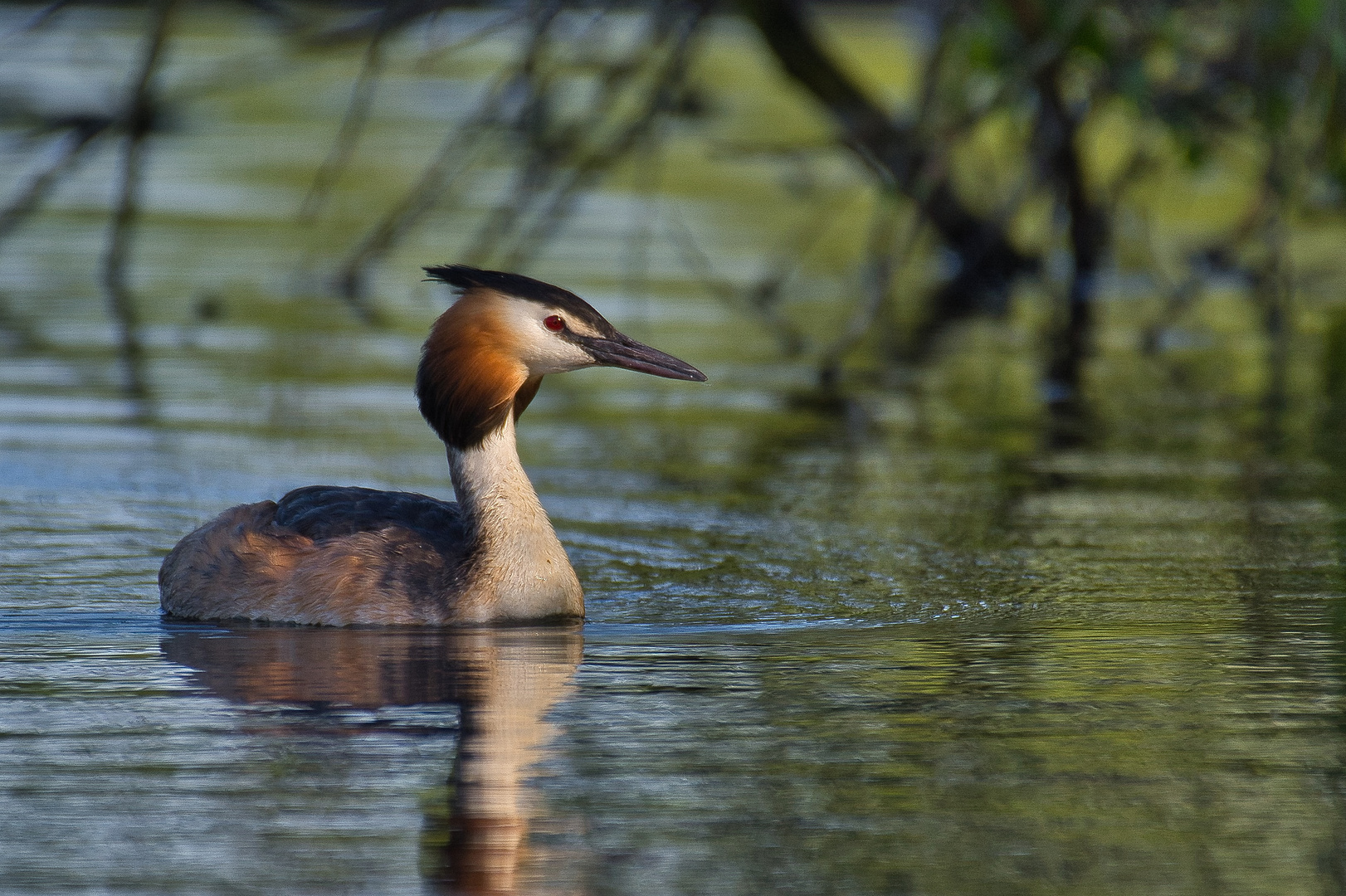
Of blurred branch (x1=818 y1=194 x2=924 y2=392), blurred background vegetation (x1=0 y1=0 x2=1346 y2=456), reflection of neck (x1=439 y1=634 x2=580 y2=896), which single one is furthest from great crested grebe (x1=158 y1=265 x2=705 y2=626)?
blurred background vegetation (x1=0 y1=0 x2=1346 y2=456)

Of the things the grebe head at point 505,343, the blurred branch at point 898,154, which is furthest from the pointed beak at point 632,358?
the blurred branch at point 898,154

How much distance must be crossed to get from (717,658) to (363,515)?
156 cm

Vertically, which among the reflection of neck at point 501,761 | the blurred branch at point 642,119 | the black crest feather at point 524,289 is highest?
the blurred branch at point 642,119

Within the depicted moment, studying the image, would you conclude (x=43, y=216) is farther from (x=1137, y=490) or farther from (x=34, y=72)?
(x=1137, y=490)

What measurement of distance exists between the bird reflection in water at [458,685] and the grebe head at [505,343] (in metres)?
0.84

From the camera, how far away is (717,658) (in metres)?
6.74

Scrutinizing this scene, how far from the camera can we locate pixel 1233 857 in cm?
475

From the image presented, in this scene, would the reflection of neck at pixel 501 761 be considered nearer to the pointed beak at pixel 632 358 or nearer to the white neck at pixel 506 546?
the white neck at pixel 506 546

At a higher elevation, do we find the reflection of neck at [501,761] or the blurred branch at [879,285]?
the blurred branch at [879,285]

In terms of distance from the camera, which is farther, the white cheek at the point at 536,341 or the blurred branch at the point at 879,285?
the blurred branch at the point at 879,285

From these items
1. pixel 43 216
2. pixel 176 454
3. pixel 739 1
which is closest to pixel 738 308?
pixel 739 1

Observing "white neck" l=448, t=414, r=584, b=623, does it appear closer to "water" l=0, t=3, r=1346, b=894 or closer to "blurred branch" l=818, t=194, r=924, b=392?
"water" l=0, t=3, r=1346, b=894

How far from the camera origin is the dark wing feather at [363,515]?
7.64 meters

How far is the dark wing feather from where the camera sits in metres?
7.64
